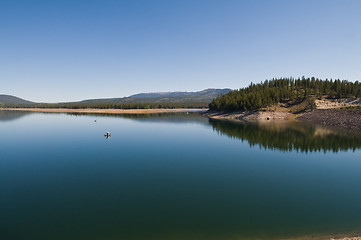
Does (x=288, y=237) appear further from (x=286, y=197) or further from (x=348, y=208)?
(x=348, y=208)

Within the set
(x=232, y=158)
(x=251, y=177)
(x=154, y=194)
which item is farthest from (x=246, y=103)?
(x=154, y=194)

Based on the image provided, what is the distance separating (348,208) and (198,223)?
11.7 meters

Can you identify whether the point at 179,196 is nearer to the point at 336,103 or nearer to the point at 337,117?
the point at 337,117

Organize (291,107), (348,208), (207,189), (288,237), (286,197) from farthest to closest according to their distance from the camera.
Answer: (291,107) < (207,189) < (286,197) < (348,208) < (288,237)

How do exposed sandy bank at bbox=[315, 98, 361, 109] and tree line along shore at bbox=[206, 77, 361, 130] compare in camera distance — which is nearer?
tree line along shore at bbox=[206, 77, 361, 130]

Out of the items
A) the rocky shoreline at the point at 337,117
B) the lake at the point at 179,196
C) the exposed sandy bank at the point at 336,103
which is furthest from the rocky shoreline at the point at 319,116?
the lake at the point at 179,196

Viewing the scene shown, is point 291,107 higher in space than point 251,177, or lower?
higher

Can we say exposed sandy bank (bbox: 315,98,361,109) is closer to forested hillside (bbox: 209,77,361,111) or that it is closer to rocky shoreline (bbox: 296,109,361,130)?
forested hillside (bbox: 209,77,361,111)

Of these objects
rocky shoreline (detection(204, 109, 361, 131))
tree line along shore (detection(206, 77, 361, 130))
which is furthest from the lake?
tree line along shore (detection(206, 77, 361, 130))

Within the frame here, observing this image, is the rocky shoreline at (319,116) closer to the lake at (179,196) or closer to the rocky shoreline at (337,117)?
the rocky shoreline at (337,117)

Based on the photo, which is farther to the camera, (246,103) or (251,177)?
(246,103)

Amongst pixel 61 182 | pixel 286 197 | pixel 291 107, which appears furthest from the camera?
pixel 291 107

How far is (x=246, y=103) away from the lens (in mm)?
103250

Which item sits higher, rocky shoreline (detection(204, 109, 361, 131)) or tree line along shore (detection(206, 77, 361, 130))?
tree line along shore (detection(206, 77, 361, 130))
